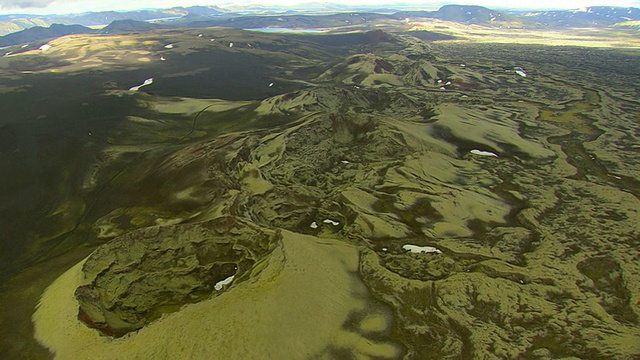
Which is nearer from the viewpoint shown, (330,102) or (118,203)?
(118,203)

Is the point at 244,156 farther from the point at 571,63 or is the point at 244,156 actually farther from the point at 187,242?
the point at 571,63

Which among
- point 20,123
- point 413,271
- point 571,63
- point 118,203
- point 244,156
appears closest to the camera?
point 413,271

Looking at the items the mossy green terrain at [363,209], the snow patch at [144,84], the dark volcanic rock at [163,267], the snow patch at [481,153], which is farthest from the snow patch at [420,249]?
the snow patch at [144,84]

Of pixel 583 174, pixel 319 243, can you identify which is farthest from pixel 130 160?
pixel 583 174

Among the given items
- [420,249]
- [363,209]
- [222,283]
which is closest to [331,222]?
[363,209]

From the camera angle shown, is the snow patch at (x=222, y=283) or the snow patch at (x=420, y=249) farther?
the snow patch at (x=420, y=249)

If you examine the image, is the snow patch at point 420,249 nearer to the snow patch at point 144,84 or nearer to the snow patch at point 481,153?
the snow patch at point 481,153

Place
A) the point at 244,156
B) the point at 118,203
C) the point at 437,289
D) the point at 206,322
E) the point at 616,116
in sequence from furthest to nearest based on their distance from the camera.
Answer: the point at 616,116 → the point at 244,156 → the point at 118,203 → the point at 437,289 → the point at 206,322
